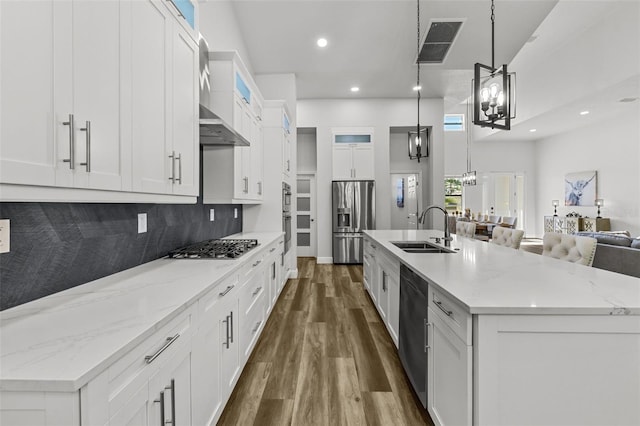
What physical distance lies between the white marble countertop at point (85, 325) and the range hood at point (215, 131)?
1.04m

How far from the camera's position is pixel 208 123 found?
6.77ft

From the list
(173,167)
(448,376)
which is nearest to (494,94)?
(448,376)

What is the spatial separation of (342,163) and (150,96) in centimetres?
529

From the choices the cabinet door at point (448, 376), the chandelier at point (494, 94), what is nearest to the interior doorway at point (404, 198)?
the chandelier at point (494, 94)

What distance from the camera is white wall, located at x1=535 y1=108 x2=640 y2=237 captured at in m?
7.27

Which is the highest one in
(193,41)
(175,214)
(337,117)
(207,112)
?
(337,117)

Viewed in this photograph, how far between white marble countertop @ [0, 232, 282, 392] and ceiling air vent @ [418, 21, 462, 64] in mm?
4187

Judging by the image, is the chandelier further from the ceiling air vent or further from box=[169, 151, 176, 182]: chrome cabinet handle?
box=[169, 151, 176, 182]: chrome cabinet handle

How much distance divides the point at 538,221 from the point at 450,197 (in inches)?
116

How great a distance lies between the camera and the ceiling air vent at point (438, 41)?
3930mm

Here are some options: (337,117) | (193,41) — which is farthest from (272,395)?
(337,117)

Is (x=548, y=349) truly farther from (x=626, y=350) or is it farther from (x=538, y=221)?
(x=538, y=221)

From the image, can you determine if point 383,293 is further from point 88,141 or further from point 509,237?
point 88,141

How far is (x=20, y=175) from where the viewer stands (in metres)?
0.81
